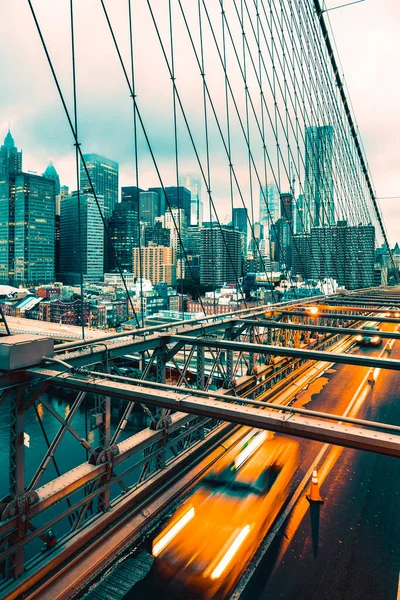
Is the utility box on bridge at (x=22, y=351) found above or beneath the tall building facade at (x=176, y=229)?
beneath

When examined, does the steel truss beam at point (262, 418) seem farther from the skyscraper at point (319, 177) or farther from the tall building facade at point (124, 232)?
the tall building facade at point (124, 232)

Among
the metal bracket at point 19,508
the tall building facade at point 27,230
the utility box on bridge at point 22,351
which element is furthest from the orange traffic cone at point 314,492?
the tall building facade at point 27,230

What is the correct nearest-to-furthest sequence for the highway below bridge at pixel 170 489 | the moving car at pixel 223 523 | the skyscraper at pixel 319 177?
the highway below bridge at pixel 170 489, the moving car at pixel 223 523, the skyscraper at pixel 319 177

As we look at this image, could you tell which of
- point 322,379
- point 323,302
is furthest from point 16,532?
point 323,302

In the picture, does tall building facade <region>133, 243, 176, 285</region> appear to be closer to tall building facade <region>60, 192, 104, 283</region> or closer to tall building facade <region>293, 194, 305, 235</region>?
tall building facade <region>60, 192, 104, 283</region>

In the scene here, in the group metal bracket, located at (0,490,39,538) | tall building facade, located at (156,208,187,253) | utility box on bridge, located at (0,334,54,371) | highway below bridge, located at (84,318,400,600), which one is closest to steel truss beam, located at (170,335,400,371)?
utility box on bridge, located at (0,334,54,371)

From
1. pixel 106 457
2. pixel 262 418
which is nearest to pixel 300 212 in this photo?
pixel 106 457

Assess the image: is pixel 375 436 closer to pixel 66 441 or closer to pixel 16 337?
pixel 16 337
